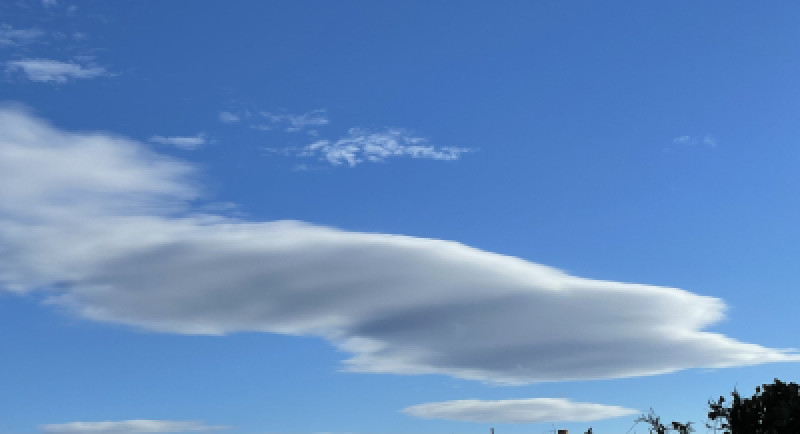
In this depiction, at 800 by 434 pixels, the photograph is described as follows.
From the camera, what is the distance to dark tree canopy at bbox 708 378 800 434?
4891cm

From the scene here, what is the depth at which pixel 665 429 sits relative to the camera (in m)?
55.2

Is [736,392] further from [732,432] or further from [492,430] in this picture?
[492,430]

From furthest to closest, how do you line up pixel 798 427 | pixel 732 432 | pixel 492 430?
1. pixel 492 430
2. pixel 732 432
3. pixel 798 427

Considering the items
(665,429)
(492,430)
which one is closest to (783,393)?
(665,429)

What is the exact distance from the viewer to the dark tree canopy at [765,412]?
160 feet

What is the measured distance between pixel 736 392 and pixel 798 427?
449 cm

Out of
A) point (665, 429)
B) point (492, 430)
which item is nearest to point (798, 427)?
point (665, 429)

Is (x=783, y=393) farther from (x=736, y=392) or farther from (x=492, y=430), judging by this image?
(x=492, y=430)

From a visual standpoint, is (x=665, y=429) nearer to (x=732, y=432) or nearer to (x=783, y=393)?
(x=732, y=432)

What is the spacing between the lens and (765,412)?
1998 inches

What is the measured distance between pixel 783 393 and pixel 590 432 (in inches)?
402

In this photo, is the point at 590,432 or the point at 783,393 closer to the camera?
the point at 783,393

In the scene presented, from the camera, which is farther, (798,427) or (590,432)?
(590,432)

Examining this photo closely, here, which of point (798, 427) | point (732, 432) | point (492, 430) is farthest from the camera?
point (492, 430)
